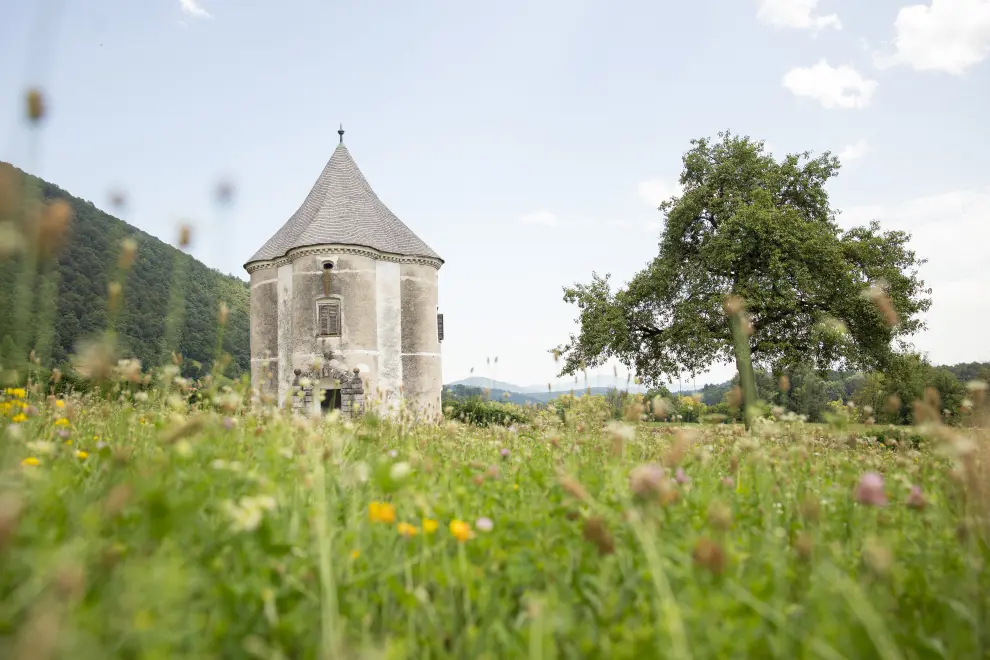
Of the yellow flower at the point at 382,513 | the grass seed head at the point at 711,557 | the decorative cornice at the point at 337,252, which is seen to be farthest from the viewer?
the decorative cornice at the point at 337,252

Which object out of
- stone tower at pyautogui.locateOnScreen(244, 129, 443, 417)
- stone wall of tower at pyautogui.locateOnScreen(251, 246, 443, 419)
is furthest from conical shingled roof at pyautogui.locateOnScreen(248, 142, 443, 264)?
stone wall of tower at pyautogui.locateOnScreen(251, 246, 443, 419)

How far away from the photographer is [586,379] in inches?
268

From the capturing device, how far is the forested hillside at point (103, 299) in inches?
122

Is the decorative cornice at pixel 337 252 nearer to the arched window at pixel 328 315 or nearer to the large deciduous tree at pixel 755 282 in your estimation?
the arched window at pixel 328 315

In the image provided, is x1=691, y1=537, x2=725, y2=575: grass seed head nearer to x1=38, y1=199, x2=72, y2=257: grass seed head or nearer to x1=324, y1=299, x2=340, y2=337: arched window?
x1=38, y1=199, x2=72, y2=257: grass seed head

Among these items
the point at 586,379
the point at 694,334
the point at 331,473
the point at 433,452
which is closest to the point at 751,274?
the point at 694,334

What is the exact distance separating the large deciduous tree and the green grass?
19724 millimetres

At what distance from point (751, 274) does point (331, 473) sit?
2346 centimetres

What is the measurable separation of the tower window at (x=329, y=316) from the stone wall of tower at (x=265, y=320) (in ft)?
10.9

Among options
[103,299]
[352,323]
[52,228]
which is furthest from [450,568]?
[352,323]

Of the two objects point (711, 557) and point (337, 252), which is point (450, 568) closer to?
point (711, 557)

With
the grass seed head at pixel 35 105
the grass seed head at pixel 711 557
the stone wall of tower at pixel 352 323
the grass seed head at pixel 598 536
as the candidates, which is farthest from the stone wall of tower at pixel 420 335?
the grass seed head at pixel 711 557

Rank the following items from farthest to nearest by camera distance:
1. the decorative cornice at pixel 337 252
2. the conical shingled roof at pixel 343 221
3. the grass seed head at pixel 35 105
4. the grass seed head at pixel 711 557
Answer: the conical shingled roof at pixel 343 221
the decorative cornice at pixel 337 252
the grass seed head at pixel 35 105
the grass seed head at pixel 711 557

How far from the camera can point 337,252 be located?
2303 centimetres
